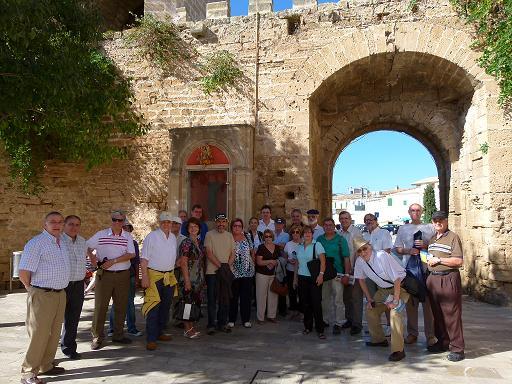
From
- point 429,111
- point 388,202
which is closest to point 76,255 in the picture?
point 429,111

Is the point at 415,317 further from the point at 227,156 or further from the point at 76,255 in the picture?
the point at 227,156

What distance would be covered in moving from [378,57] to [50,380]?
7386mm

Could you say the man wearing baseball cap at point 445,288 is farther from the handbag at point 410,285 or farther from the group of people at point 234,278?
the handbag at point 410,285

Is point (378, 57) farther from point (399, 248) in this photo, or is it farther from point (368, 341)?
point (368, 341)

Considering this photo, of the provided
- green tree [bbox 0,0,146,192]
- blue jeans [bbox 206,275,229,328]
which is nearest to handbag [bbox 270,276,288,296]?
blue jeans [bbox 206,275,229,328]

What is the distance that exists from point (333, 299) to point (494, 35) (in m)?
5.43

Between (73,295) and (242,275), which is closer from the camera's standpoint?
(73,295)

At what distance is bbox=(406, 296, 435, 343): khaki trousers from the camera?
4480 millimetres

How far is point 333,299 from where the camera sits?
5223mm

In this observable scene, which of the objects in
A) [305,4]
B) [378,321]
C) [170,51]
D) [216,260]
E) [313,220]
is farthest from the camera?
[170,51]

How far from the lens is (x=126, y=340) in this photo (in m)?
4.74

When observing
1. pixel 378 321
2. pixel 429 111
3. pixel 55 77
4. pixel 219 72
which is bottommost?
pixel 378 321

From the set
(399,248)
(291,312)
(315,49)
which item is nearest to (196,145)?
(315,49)

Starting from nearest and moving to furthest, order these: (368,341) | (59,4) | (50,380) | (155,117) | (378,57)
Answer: (50,380), (368,341), (59,4), (378,57), (155,117)
